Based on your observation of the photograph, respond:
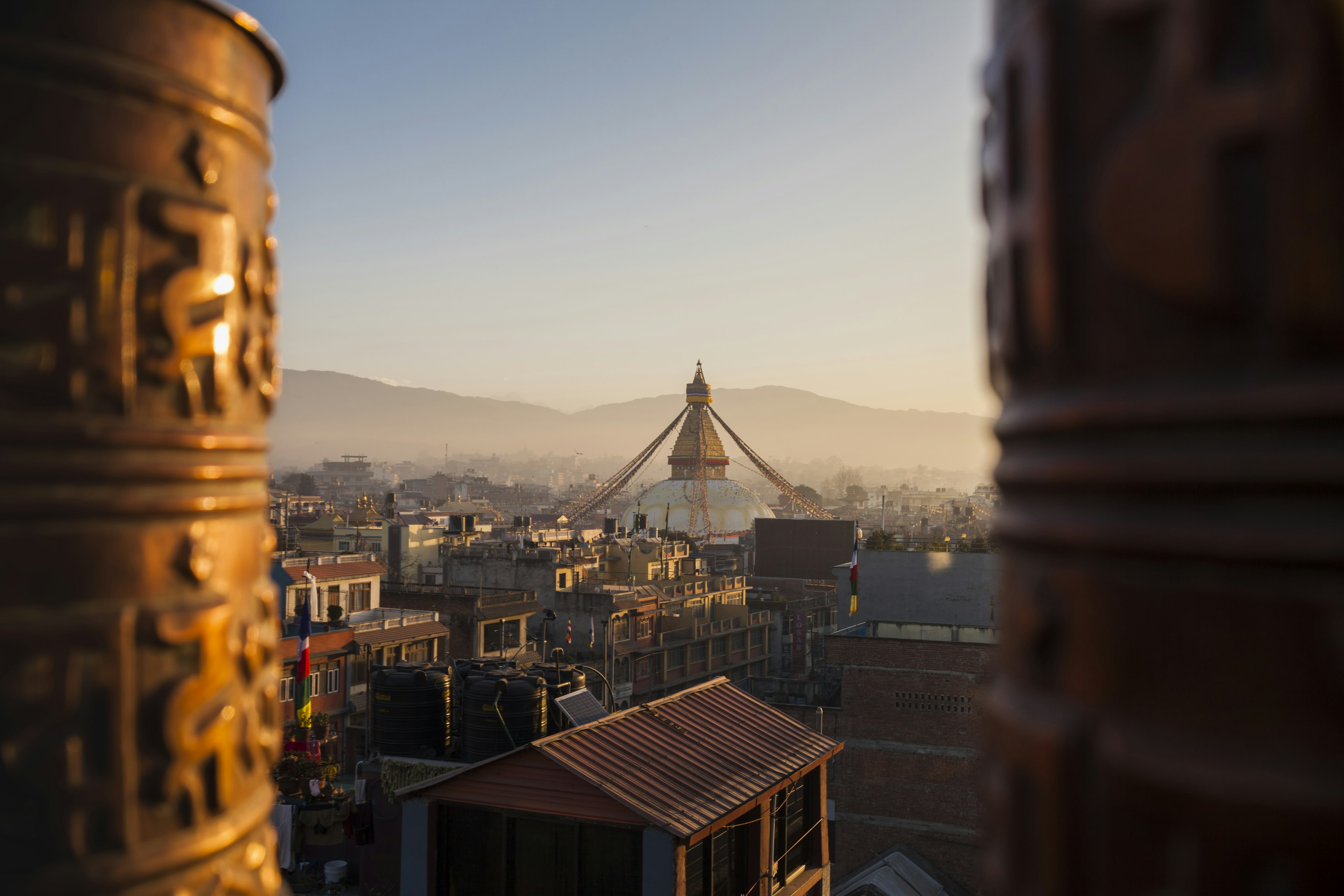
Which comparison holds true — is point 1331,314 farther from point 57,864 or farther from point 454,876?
point 454,876

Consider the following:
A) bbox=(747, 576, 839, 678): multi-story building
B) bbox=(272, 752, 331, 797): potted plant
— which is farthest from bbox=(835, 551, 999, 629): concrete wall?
bbox=(272, 752, 331, 797): potted plant

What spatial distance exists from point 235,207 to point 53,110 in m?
0.44

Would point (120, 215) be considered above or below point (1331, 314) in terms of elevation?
above

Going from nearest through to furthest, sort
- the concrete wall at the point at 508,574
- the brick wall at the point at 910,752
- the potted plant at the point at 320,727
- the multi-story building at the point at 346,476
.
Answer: the potted plant at the point at 320,727
the brick wall at the point at 910,752
the concrete wall at the point at 508,574
the multi-story building at the point at 346,476

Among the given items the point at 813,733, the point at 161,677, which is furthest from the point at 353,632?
the point at 161,677

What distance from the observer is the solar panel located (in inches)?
621

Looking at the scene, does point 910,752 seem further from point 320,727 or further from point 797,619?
point 797,619

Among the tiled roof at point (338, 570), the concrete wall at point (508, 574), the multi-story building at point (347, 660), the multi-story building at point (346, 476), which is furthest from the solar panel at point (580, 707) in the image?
the multi-story building at point (346, 476)

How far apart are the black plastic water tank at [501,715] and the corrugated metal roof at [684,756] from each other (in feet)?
7.41

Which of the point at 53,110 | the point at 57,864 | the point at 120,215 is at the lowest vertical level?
the point at 57,864

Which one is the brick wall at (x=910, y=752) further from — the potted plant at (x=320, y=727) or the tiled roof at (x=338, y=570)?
the tiled roof at (x=338, y=570)

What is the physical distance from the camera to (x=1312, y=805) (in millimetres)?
1179

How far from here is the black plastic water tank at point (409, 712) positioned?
16.2 metres

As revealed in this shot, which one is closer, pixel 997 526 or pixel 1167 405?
pixel 1167 405
